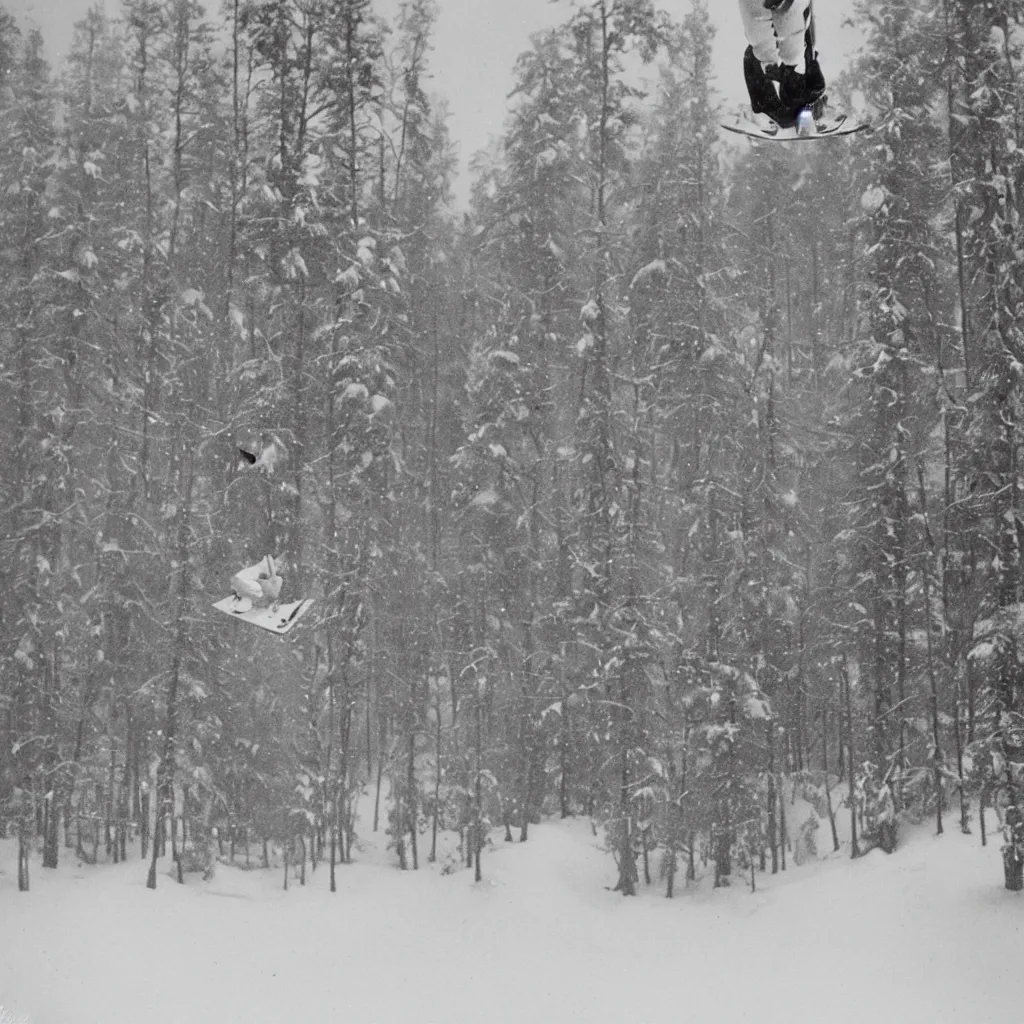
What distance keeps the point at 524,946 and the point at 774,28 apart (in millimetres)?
15956

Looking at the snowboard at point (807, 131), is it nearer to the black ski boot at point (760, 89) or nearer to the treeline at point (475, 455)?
the black ski boot at point (760, 89)

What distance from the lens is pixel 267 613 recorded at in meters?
9.44

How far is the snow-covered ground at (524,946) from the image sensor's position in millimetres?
13539

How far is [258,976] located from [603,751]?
755 centimetres

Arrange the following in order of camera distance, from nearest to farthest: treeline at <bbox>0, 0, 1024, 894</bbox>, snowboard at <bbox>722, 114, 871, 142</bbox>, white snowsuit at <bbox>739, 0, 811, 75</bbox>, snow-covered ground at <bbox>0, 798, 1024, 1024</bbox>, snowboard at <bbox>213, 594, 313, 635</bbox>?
1. white snowsuit at <bbox>739, 0, 811, 75</bbox>
2. snowboard at <bbox>722, 114, 871, 142</bbox>
3. snowboard at <bbox>213, 594, 313, 635</bbox>
4. snow-covered ground at <bbox>0, 798, 1024, 1024</bbox>
5. treeline at <bbox>0, 0, 1024, 894</bbox>

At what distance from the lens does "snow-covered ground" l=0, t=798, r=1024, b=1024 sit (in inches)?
533

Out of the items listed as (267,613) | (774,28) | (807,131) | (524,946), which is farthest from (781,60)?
(524,946)

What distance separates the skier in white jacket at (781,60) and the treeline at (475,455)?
13.1 metres

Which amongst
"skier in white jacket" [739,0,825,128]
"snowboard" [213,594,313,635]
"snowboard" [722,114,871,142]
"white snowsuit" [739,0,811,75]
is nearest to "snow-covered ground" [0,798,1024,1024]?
"snowboard" [213,594,313,635]

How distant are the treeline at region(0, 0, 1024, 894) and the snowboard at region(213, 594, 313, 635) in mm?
7639

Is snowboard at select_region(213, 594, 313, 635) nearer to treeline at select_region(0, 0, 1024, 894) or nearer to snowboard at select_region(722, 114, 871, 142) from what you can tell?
snowboard at select_region(722, 114, 871, 142)

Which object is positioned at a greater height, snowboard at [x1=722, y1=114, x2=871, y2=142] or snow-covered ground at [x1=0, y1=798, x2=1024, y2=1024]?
snowboard at [x1=722, y1=114, x2=871, y2=142]

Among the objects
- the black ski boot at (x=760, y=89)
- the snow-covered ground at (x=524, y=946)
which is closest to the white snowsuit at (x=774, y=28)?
the black ski boot at (x=760, y=89)

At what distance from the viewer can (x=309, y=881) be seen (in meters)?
19.2
